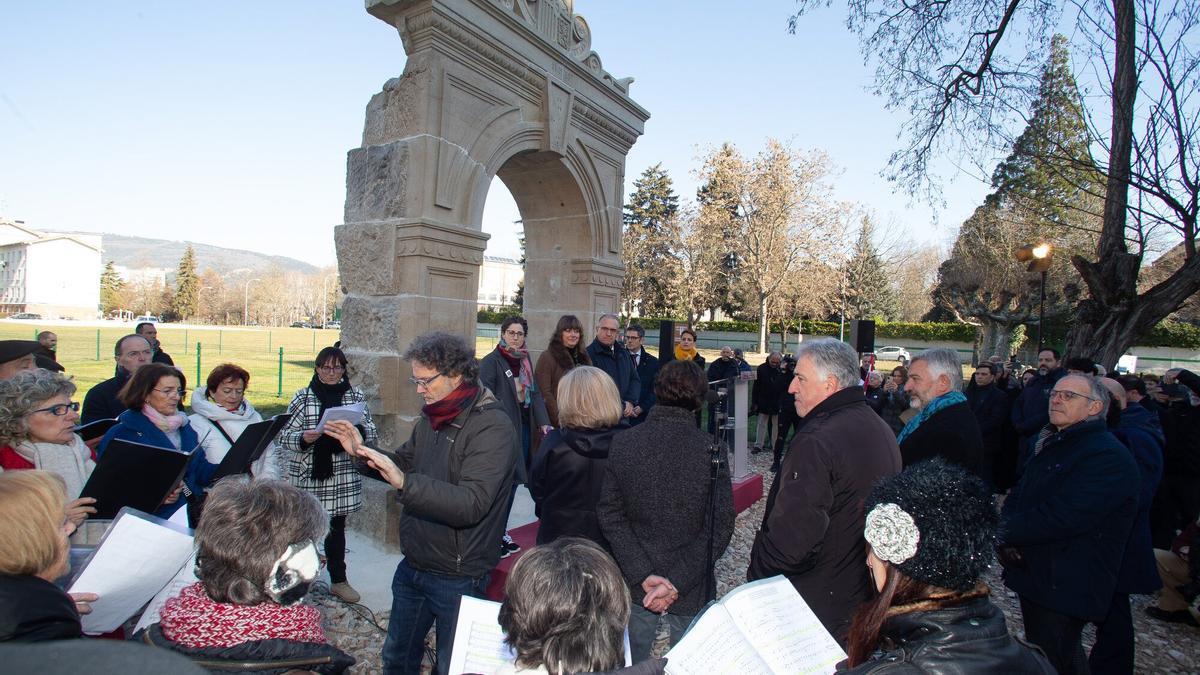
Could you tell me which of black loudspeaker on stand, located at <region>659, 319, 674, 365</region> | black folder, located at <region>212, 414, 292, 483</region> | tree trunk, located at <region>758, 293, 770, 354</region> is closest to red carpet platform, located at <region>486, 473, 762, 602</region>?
black folder, located at <region>212, 414, 292, 483</region>

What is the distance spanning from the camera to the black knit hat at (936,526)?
141 cm

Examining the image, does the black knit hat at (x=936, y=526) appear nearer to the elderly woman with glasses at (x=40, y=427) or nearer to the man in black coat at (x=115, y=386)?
the elderly woman with glasses at (x=40, y=427)

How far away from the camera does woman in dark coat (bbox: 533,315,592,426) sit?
525 centimetres

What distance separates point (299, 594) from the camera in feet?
5.56

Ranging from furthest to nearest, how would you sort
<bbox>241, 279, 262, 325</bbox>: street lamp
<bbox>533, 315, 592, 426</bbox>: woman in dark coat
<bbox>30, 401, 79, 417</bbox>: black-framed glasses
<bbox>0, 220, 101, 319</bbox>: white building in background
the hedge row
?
<bbox>241, 279, 262, 325</bbox>: street lamp → <bbox>0, 220, 101, 319</bbox>: white building in background → the hedge row → <bbox>533, 315, 592, 426</bbox>: woman in dark coat → <bbox>30, 401, 79, 417</bbox>: black-framed glasses

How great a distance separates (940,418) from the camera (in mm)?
3254

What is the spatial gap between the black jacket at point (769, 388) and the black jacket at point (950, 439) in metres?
6.28

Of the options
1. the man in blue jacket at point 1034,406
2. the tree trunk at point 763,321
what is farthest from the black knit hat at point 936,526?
the tree trunk at point 763,321

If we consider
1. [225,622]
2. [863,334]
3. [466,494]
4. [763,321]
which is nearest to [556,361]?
[466,494]

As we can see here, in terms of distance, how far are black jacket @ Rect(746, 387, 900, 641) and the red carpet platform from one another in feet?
1.02

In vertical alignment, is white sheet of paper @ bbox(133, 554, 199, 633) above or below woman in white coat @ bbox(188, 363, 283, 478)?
below

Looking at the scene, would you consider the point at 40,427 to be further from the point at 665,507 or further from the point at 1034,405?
the point at 1034,405

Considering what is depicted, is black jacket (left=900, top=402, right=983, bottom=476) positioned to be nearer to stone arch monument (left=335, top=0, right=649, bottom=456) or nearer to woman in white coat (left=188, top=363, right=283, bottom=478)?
stone arch monument (left=335, top=0, right=649, bottom=456)

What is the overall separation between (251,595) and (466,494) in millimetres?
822
